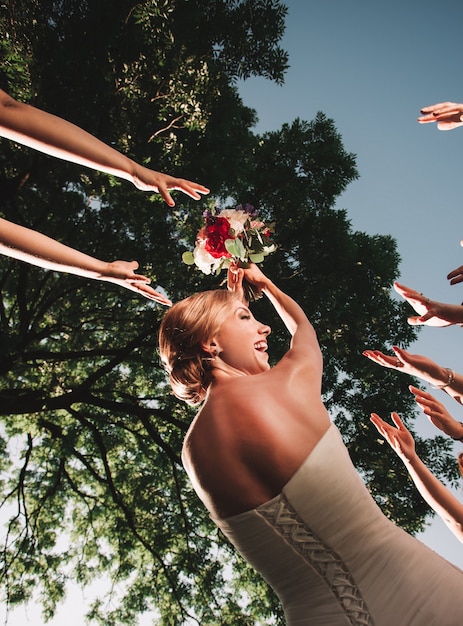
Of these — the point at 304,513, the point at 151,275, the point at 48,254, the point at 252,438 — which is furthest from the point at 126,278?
the point at 151,275

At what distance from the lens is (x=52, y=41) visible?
6.54 metres

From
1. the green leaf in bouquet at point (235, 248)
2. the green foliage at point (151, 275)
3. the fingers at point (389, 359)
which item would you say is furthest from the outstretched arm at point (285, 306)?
the green foliage at point (151, 275)

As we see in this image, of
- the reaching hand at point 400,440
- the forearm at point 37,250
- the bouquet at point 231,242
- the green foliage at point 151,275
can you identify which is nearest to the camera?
the forearm at point 37,250

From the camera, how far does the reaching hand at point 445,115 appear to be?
3346 millimetres

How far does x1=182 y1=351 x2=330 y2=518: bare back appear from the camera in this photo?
1.94 m

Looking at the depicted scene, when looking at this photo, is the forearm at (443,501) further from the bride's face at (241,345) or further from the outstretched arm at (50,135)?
the outstretched arm at (50,135)

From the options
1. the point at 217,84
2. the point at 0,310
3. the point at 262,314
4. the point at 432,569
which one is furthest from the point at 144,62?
the point at 432,569

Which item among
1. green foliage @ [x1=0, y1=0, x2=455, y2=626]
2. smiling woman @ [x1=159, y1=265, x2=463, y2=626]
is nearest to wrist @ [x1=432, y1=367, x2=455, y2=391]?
smiling woman @ [x1=159, y1=265, x2=463, y2=626]

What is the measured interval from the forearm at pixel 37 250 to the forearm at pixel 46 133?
42 cm

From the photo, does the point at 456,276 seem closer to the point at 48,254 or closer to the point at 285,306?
the point at 285,306

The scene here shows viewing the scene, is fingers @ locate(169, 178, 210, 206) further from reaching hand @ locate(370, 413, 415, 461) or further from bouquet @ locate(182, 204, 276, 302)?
reaching hand @ locate(370, 413, 415, 461)

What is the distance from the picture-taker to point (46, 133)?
2.15 m

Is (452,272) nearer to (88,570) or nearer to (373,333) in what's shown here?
(373,333)

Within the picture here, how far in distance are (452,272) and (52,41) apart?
21.4 feet
